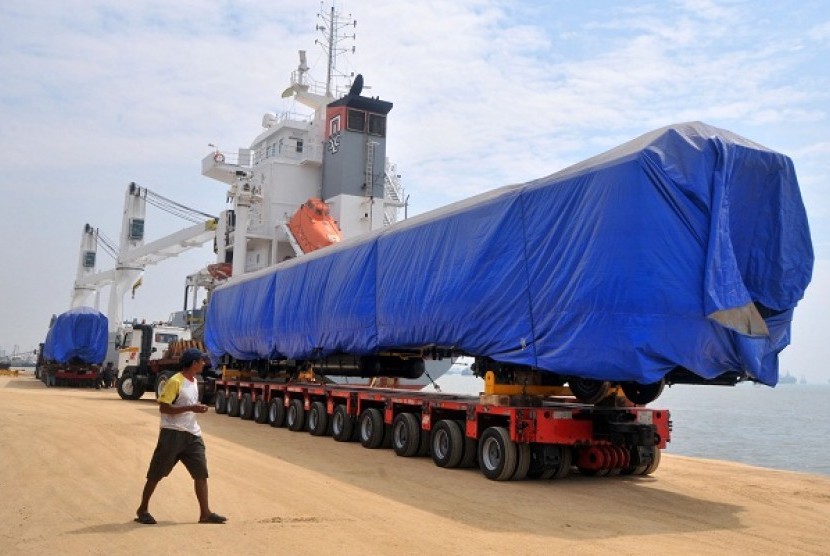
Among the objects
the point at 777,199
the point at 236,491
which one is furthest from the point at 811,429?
the point at 236,491

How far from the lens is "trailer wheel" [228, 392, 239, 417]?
21.6m

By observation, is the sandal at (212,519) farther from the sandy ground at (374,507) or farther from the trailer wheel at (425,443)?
the trailer wheel at (425,443)

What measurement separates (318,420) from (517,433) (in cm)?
716

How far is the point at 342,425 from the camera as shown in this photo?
1552 cm

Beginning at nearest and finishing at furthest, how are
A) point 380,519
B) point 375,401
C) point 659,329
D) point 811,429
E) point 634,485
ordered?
point 380,519 < point 659,329 < point 634,485 < point 375,401 < point 811,429

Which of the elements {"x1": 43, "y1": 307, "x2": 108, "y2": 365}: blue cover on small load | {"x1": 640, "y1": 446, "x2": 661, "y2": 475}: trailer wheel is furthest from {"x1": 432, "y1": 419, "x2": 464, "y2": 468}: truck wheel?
{"x1": 43, "y1": 307, "x2": 108, "y2": 365}: blue cover on small load

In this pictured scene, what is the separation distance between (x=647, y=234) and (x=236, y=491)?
5452mm

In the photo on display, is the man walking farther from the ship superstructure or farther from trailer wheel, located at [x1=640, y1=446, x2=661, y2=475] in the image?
the ship superstructure

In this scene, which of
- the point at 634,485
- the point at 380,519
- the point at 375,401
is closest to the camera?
the point at 380,519

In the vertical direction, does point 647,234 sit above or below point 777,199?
below

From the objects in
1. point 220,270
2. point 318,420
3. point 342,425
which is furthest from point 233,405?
point 220,270

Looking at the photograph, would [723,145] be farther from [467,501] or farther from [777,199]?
[467,501]

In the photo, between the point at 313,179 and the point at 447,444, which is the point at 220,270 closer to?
the point at 313,179

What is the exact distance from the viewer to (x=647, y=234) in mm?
8992
